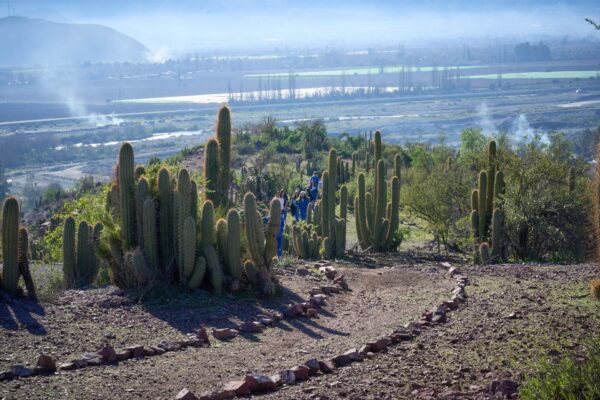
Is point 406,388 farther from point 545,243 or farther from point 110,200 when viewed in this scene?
point 545,243

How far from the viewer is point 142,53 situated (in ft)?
605

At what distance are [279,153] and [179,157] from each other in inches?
296

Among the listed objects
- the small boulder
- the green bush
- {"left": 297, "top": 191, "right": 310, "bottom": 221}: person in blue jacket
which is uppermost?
the green bush

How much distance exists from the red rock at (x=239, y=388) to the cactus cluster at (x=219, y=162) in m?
7.39

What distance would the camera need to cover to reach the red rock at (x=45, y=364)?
1041 centimetres

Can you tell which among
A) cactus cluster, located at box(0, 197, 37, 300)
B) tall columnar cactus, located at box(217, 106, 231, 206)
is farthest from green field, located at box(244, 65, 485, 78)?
cactus cluster, located at box(0, 197, 37, 300)

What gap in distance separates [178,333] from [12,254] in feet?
9.91

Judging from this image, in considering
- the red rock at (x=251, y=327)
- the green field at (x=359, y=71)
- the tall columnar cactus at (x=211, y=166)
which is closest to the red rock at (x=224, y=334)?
the red rock at (x=251, y=327)

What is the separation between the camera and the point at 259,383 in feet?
32.3

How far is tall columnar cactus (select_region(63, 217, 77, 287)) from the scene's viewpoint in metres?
16.1

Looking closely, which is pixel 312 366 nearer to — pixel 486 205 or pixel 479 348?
pixel 479 348

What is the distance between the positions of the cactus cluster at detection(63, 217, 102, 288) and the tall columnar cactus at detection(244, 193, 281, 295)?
8.99 feet

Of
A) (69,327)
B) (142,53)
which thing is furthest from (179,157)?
(142,53)

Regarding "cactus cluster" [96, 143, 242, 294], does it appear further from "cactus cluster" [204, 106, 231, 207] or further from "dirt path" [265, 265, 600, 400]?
"dirt path" [265, 265, 600, 400]
